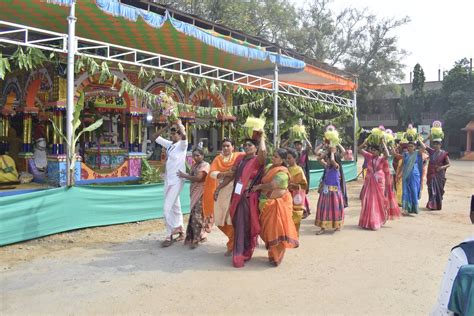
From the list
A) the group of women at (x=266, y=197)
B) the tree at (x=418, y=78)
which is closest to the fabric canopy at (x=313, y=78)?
the group of women at (x=266, y=197)

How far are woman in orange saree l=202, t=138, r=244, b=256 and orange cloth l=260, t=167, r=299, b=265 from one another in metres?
0.48

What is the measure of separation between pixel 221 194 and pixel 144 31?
606cm

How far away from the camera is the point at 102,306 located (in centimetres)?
373

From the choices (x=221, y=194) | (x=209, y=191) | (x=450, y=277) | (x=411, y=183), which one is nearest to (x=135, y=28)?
(x=209, y=191)

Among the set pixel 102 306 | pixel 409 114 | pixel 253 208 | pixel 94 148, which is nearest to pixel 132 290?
pixel 102 306

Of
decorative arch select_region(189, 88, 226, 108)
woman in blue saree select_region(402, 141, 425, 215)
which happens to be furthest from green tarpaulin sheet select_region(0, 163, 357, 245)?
decorative arch select_region(189, 88, 226, 108)

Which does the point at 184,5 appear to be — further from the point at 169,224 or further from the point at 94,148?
the point at 169,224

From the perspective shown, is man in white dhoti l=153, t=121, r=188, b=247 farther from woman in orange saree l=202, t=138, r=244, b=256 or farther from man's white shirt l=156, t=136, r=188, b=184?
A: woman in orange saree l=202, t=138, r=244, b=256

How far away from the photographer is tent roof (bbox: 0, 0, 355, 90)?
7.98 m

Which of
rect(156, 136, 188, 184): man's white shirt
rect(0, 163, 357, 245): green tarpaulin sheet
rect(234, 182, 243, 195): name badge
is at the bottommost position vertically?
rect(0, 163, 357, 245): green tarpaulin sheet

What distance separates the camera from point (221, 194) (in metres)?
5.37

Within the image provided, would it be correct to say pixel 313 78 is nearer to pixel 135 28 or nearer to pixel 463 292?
pixel 135 28

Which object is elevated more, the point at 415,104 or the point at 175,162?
the point at 415,104

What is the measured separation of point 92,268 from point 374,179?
4715 mm
